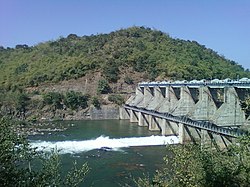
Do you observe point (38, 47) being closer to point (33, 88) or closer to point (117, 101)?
point (33, 88)

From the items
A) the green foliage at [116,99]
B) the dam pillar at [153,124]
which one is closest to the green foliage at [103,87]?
the green foliage at [116,99]

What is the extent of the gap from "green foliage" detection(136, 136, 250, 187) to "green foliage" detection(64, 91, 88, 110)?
55.0m

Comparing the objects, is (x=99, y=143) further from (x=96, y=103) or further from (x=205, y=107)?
(x=96, y=103)

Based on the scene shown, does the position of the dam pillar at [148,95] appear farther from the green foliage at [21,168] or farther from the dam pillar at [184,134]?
the green foliage at [21,168]

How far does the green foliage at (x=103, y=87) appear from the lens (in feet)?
233

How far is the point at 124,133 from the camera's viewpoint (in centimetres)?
4891

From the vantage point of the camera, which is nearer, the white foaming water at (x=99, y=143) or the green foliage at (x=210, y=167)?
the green foliage at (x=210, y=167)

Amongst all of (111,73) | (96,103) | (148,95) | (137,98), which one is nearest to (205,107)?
(148,95)

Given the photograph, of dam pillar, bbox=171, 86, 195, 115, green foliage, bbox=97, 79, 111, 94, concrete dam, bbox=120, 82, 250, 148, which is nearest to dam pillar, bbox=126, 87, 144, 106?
concrete dam, bbox=120, 82, 250, 148

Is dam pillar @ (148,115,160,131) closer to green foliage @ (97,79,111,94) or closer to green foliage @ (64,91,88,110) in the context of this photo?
green foliage @ (64,91,88,110)

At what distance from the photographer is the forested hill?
76375 mm

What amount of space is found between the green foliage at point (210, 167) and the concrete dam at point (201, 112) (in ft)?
29.8

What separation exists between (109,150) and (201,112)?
33.8 feet

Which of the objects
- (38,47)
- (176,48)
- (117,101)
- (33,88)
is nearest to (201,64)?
(176,48)
